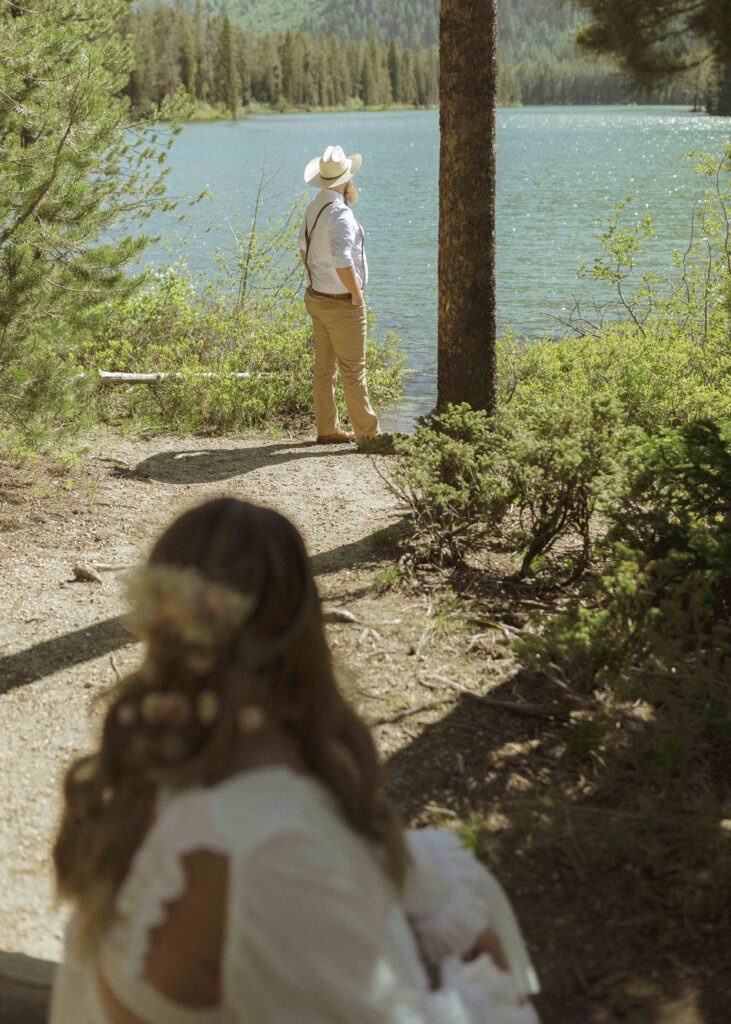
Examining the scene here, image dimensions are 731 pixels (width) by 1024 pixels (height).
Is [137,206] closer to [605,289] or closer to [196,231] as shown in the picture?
[605,289]

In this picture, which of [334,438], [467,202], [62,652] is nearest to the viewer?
[62,652]

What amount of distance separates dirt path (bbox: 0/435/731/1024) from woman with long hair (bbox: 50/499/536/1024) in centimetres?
49

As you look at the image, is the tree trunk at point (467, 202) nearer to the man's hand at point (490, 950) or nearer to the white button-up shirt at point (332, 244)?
the white button-up shirt at point (332, 244)

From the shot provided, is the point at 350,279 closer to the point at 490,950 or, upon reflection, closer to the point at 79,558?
the point at 79,558

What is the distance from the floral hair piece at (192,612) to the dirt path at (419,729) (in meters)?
0.59

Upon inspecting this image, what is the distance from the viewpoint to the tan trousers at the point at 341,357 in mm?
8336

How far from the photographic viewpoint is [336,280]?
818 cm

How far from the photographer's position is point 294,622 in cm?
152

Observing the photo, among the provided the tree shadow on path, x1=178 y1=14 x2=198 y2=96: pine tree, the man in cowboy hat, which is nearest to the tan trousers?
the man in cowboy hat

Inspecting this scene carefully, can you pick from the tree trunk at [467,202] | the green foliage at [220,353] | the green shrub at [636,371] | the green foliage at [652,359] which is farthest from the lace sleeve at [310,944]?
the green foliage at [220,353]

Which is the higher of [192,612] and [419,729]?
[192,612]

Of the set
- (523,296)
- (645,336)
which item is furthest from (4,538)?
(523,296)

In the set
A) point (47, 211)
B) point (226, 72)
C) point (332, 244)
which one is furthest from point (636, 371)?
point (226, 72)

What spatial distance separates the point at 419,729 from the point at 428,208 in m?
29.5
